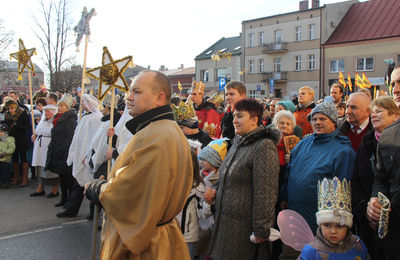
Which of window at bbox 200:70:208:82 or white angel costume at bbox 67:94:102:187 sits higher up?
window at bbox 200:70:208:82

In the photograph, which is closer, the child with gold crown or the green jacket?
the child with gold crown

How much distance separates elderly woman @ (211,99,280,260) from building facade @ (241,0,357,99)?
3781 centimetres

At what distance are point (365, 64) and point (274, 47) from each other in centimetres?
1133

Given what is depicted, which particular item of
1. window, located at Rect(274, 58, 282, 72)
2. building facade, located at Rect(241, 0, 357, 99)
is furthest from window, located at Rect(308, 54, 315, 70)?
window, located at Rect(274, 58, 282, 72)

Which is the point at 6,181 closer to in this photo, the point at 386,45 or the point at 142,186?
the point at 142,186

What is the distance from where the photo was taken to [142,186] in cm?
218

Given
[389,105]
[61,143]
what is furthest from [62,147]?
[389,105]

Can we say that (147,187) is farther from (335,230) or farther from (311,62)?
(311,62)

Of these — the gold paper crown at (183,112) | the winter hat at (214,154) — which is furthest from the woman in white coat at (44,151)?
the winter hat at (214,154)

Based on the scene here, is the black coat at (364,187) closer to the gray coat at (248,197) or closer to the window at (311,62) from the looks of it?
the gray coat at (248,197)

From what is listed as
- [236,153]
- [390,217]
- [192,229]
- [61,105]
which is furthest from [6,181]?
[390,217]

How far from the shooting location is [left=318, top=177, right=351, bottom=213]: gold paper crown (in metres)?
2.90

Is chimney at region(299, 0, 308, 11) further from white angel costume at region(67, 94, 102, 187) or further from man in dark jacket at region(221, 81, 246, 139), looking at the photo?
man in dark jacket at region(221, 81, 246, 139)

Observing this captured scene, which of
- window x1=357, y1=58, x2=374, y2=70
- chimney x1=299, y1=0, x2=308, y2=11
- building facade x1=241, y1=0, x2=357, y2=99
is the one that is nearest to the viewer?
window x1=357, y1=58, x2=374, y2=70
